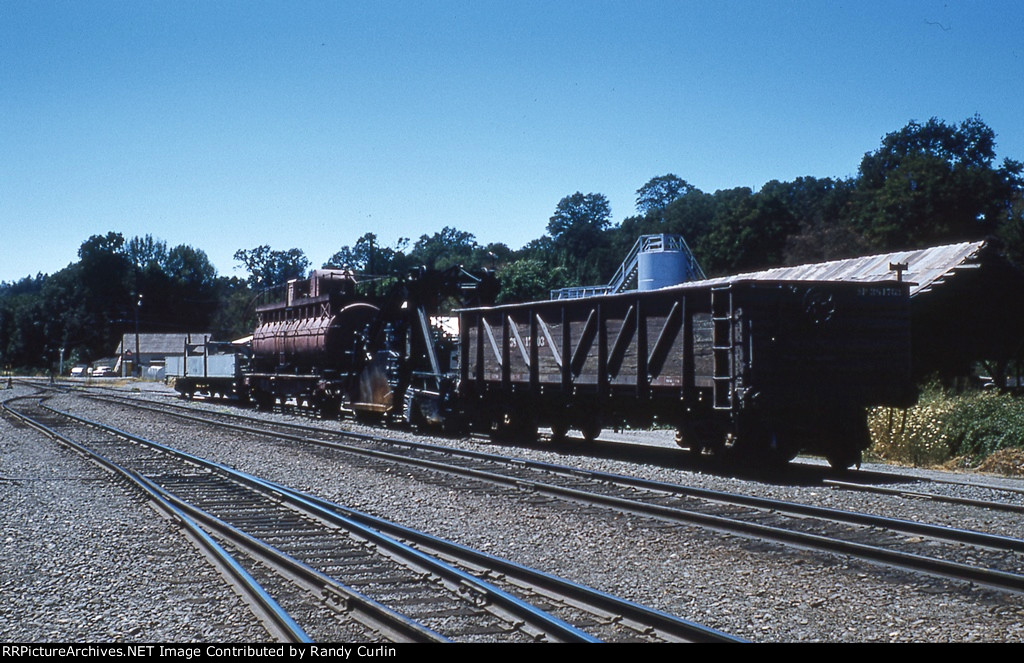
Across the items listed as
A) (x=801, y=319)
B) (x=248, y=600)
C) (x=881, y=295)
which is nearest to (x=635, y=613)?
(x=248, y=600)

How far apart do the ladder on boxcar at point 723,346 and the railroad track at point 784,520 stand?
6.21ft

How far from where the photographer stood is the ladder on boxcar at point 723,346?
12.3 metres

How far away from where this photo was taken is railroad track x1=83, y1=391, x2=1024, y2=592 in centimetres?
703

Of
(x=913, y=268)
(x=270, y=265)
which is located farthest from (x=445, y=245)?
(x=913, y=268)

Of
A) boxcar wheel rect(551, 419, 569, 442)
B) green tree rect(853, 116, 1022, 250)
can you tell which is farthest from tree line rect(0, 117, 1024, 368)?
boxcar wheel rect(551, 419, 569, 442)

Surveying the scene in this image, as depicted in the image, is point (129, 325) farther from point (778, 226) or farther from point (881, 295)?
point (881, 295)

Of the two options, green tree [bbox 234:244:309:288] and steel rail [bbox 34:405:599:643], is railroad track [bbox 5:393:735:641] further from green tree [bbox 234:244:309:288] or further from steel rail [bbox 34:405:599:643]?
green tree [bbox 234:244:309:288]

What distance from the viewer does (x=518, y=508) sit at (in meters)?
10.0

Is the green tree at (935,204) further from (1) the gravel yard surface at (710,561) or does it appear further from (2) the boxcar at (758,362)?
(1) the gravel yard surface at (710,561)

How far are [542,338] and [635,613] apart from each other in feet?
37.6

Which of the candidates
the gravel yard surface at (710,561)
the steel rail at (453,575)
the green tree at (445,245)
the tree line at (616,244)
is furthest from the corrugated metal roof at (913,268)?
the green tree at (445,245)

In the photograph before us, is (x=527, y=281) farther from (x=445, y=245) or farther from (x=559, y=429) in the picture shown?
(x=445, y=245)

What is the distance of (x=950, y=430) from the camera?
50.9 feet

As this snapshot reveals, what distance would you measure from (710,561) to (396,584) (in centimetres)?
259
